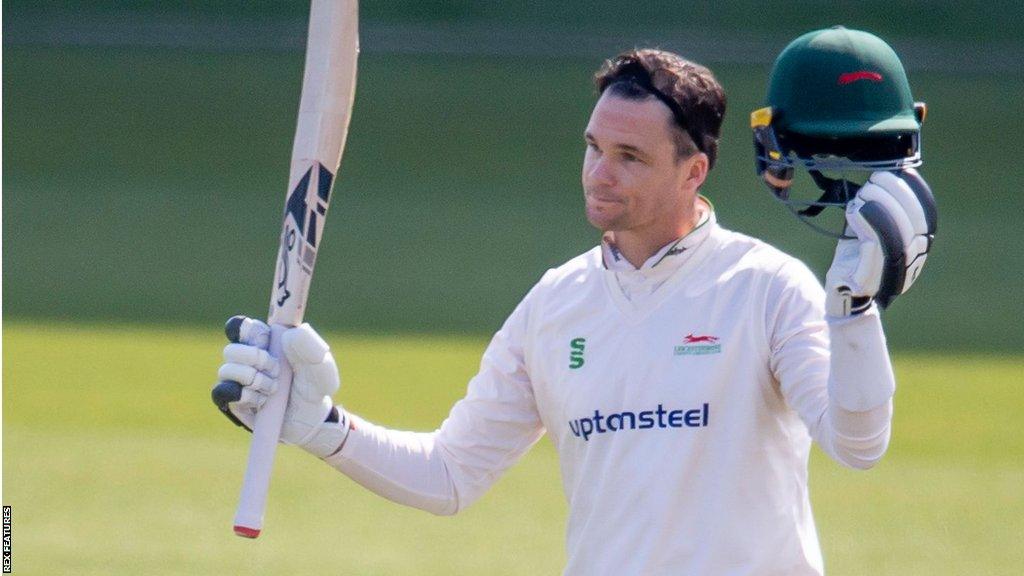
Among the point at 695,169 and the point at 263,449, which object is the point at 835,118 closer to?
the point at 695,169

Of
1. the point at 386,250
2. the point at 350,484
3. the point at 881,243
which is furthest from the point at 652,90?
the point at 386,250

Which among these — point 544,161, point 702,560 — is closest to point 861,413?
point 702,560

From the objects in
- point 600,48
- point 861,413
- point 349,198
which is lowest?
point 349,198

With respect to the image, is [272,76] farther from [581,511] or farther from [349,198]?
[581,511]

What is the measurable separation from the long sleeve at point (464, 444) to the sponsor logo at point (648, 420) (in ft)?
1.01

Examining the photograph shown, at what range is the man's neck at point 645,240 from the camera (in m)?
3.06

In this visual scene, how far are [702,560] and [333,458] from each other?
805 mm

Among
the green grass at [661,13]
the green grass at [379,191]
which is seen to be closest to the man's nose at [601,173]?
the green grass at [379,191]

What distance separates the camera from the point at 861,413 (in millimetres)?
2600

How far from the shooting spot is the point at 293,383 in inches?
126

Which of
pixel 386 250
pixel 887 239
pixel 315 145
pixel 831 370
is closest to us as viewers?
pixel 887 239

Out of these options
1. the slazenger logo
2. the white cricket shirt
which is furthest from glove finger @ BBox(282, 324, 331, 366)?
the slazenger logo

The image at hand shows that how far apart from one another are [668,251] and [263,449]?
0.84 metres

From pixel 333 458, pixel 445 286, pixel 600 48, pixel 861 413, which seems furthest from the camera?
pixel 600 48
